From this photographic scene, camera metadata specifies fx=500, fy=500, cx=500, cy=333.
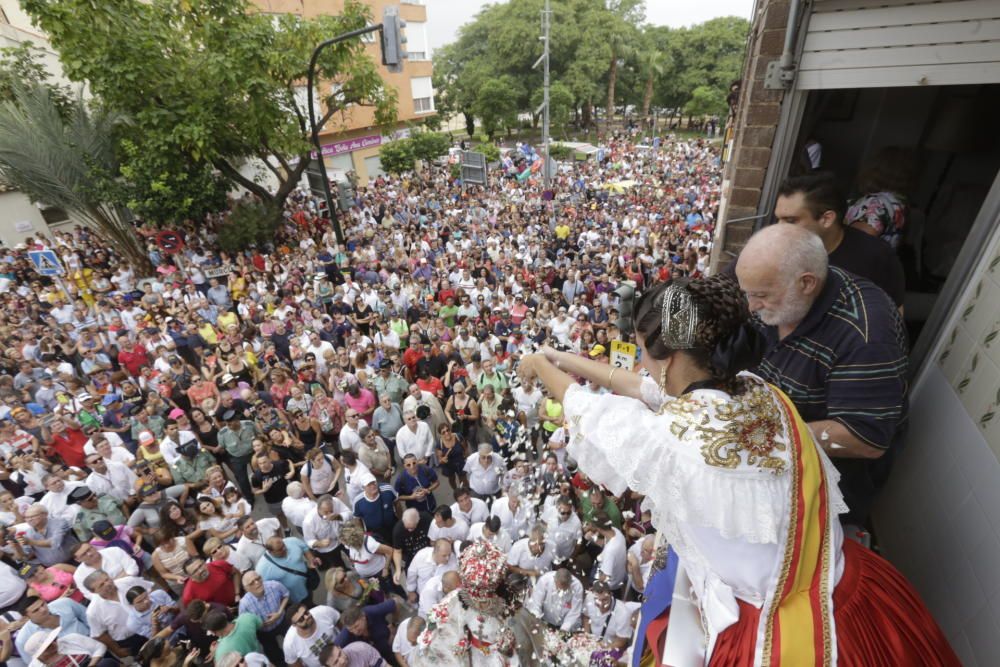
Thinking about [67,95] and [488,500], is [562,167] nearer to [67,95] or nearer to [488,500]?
[67,95]

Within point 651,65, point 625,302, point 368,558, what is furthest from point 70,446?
point 651,65

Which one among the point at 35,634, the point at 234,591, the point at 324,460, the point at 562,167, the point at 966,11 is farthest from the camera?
Answer: the point at 562,167

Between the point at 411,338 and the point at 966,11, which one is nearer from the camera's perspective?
the point at 966,11

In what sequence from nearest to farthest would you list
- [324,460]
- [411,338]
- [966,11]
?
[966,11], [324,460], [411,338]

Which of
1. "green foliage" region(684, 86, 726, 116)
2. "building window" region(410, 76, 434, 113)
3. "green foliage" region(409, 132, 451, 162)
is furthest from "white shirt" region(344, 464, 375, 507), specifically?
"green foliage" region(684, 86, 726, 116)

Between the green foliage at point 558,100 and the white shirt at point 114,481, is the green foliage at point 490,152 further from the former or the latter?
the white shirt at point 114,481

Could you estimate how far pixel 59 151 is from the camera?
1480 cm

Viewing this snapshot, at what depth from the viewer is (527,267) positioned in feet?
45.2

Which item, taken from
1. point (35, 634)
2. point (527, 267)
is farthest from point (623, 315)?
point (527, 267)

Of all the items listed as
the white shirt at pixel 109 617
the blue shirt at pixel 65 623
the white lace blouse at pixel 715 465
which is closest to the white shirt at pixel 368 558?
the white shirt at pixel 109 617

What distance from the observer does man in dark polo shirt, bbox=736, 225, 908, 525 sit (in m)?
2.12

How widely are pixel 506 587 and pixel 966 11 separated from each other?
171 inches

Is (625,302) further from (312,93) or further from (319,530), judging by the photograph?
(312,93)

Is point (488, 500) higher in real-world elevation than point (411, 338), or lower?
lower
